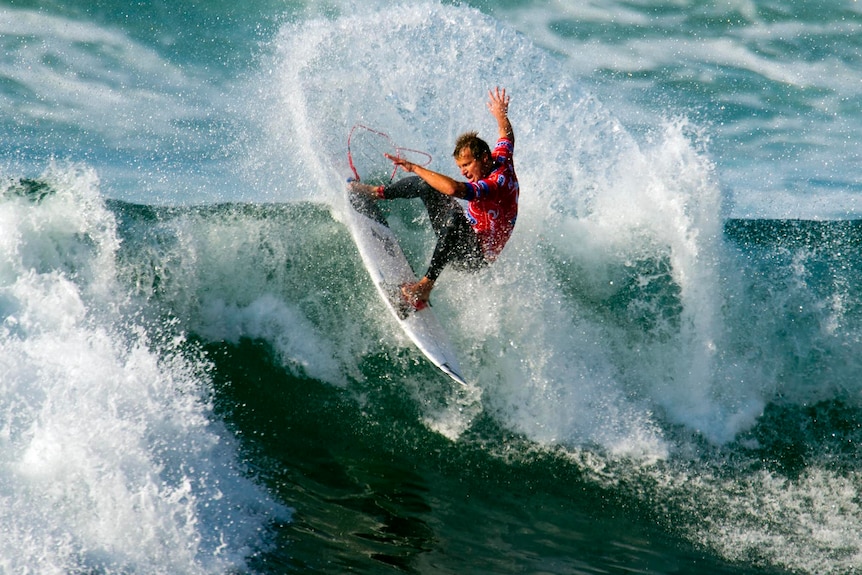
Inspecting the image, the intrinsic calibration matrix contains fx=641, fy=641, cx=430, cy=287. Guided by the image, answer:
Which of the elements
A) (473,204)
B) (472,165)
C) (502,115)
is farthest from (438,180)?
(502,115)

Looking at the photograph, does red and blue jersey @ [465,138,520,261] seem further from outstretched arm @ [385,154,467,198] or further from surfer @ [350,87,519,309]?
outstretched arm @ [385,154,467,198]

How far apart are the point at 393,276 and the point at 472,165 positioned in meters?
1.44

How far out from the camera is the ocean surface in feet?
13.9

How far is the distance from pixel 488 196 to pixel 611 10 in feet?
26.8

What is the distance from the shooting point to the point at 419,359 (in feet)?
20.5

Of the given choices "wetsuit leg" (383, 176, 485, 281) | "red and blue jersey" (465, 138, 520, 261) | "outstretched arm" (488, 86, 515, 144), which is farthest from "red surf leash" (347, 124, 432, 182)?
"red and blue jersey" (465, 138, 520, 261)

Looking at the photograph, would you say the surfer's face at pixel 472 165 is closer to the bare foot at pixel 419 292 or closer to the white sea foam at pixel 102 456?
the bare foot at pixel 419 292

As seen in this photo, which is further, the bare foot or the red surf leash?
the red surf leash

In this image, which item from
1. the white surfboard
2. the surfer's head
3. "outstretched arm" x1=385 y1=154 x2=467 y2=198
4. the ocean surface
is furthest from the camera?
the white surfboard

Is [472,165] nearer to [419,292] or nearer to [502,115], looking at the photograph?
[502,115]

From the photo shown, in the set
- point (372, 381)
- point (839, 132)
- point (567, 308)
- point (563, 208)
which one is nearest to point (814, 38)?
point (839, 132)

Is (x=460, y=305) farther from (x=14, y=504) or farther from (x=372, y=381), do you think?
(x=14, y=504)

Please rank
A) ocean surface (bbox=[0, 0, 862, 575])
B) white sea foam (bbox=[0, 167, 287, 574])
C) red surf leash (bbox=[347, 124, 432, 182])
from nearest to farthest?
1. white sea foam (bbox=[0, 167, 287, 574])
2. ocean surface (bbox=[0, 0, 862, 575])
3. red surf leash (bbox=[347, 124, 432, 182])

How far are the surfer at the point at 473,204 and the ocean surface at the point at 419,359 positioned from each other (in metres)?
0.54
